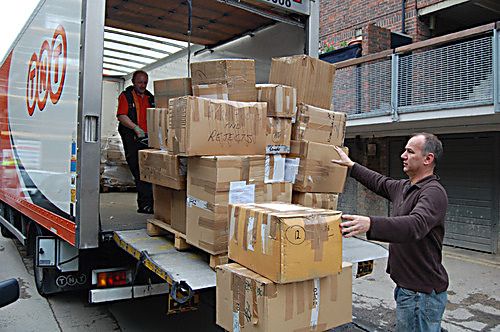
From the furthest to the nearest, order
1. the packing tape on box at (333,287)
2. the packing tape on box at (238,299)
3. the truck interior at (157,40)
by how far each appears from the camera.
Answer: the truck interior at (157,40) → the packing tape on box at (333,287) → the packing tape on box at (238,299)

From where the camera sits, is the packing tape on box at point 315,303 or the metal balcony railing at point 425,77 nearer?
the packing tape on box at point 315,303

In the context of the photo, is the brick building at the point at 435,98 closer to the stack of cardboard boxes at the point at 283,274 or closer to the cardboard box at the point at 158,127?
the cardboard box at the point at 158,127

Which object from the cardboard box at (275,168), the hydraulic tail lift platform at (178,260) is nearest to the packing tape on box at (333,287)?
the hydraulic tail lift platform at (178,260)

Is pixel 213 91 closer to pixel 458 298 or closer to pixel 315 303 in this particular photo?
pixel 315 303

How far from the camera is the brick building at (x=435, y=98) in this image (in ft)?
23.1

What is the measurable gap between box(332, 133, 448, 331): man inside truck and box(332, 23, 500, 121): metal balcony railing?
4793 millimetres

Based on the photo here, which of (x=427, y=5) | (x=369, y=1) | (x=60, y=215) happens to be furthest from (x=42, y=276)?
(x=369, y=1)

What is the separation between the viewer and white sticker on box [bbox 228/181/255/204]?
10.2 feet

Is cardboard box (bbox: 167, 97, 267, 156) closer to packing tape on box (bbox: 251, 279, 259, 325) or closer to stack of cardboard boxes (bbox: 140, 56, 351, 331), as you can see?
stack of cardboard boxes (bbox: 140, 56, 351, 331)

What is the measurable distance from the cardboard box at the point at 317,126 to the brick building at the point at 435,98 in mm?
3901

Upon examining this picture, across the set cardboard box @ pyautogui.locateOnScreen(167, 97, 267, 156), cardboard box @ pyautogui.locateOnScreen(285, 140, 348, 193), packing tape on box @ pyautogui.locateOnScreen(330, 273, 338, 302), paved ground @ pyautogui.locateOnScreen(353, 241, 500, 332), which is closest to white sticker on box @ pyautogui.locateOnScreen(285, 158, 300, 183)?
cardboard box @ pyautogui.locateOnScreen(285, 140, 348, 193)

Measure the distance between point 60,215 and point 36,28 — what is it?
2.35 m

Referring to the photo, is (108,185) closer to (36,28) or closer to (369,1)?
(36,28)

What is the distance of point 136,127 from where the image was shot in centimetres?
517
